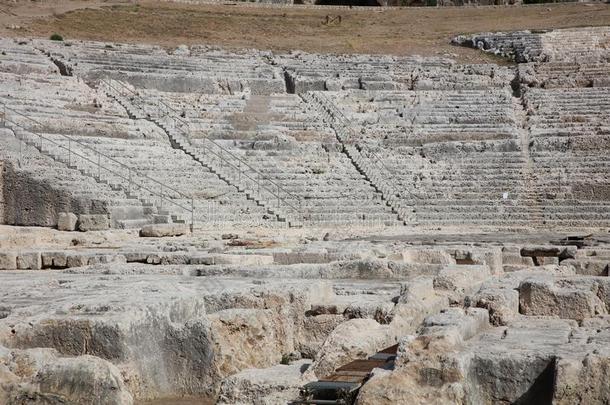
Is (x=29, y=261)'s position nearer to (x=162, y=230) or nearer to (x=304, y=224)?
(x=162, y=230)

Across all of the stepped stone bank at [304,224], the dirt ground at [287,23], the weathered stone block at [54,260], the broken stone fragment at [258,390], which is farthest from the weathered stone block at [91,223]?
the dirt ground at [287,23]

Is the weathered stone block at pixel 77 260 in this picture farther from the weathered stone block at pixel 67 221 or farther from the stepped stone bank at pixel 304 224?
the weathered stone block at pixel 67 221

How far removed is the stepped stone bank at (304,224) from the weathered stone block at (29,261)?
0.03m

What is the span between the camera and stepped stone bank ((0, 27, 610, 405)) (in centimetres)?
670

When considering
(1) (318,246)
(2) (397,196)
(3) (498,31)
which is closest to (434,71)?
(3) (498,31)

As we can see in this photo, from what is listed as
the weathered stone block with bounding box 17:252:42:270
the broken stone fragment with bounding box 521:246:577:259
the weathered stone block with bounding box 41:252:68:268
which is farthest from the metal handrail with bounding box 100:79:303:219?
the weathered stone block with bounding box 17:252:42:270

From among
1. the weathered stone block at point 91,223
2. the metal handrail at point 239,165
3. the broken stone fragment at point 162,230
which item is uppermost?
the metal handrail at point 239,165

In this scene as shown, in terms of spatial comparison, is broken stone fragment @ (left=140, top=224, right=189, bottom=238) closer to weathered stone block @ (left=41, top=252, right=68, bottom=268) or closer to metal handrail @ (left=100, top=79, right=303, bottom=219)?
metal handrail @ (left=100, top=79, right=303, bottom=219)

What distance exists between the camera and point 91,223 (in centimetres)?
2031

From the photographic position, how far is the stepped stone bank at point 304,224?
6695mm

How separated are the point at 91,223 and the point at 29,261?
5.95 m

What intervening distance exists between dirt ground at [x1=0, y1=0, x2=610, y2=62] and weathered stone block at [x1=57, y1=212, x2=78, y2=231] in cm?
1820

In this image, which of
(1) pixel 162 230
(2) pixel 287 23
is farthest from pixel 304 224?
(2) pixel 287 23

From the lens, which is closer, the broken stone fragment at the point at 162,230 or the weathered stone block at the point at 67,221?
the broken stone fragment at the point at 162,230
